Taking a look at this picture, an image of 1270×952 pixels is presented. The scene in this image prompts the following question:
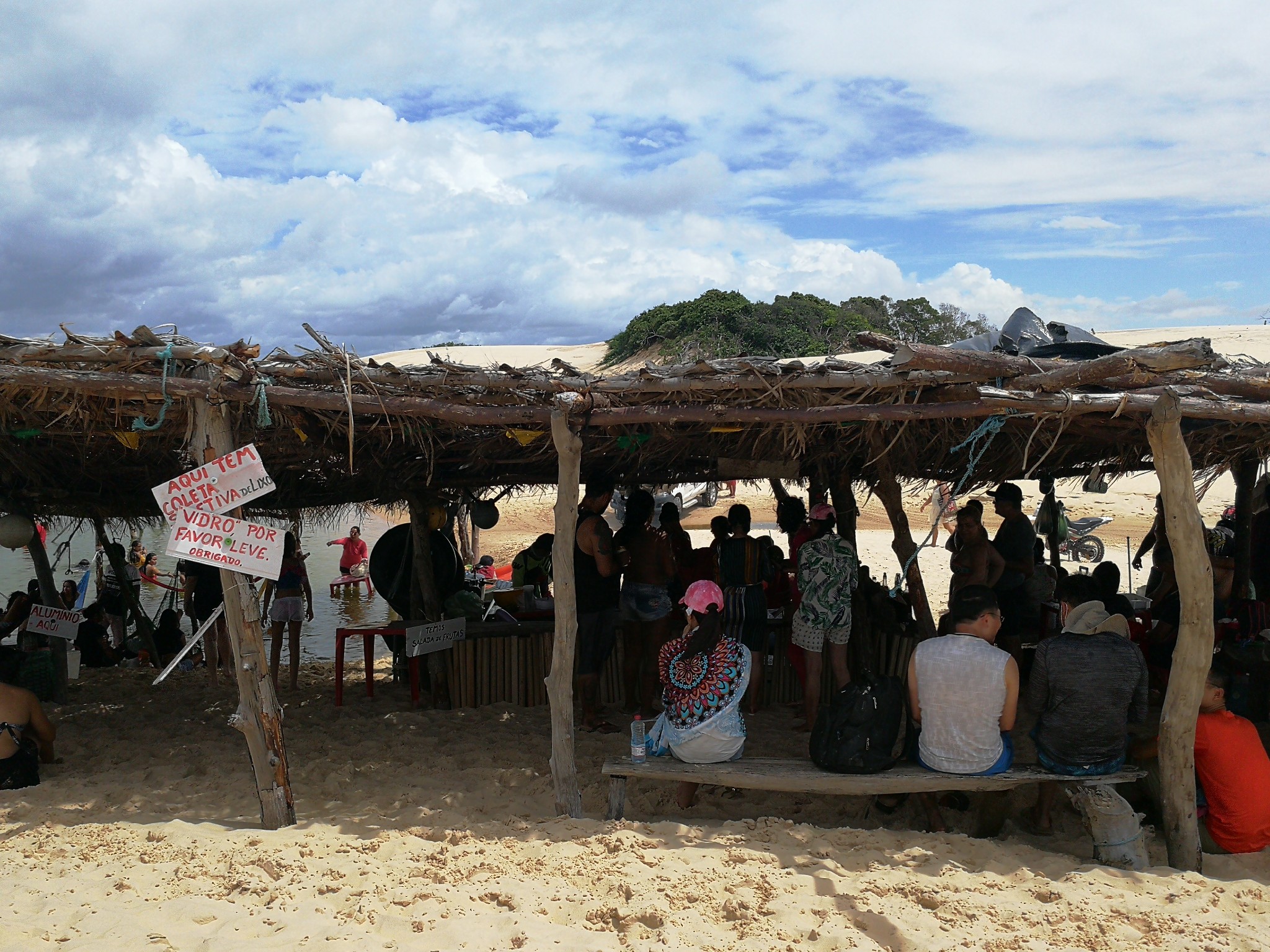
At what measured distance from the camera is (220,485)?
4664 millimetres

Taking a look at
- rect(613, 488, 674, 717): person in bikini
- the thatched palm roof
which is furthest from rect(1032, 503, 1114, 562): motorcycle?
rect(613, 488, 674, 717): person in bikini

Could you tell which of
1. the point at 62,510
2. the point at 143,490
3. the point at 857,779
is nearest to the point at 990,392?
the point at 857,779

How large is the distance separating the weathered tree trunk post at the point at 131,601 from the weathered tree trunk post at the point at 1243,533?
10367mm

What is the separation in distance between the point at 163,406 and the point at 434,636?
317cm

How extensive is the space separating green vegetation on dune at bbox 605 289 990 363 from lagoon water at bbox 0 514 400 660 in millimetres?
9830

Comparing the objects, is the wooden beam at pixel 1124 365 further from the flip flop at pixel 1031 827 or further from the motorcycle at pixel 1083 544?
the motorcycle at pixel 1083 544

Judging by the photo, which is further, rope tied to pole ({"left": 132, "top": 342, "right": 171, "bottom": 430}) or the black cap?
the black cap

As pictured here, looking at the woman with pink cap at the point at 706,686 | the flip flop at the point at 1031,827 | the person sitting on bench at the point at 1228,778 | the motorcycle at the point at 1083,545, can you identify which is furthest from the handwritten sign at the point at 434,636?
the motorcycle at the point at 1083,545

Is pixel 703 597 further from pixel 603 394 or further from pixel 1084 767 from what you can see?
pixel 1084 767

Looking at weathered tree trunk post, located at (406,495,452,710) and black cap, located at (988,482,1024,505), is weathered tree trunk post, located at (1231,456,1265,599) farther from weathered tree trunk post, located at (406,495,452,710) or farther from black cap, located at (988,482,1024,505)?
weathered tree trunk post, located at (406,495,452,710)

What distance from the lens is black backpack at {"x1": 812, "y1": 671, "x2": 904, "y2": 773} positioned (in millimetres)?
4629

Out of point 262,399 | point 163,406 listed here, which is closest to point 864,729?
point 262,399

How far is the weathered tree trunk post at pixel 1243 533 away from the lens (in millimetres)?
8102

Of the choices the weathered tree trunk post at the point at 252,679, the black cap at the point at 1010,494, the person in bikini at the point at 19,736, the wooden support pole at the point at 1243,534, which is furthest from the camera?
the wooden support pole at the point at 1243,534
